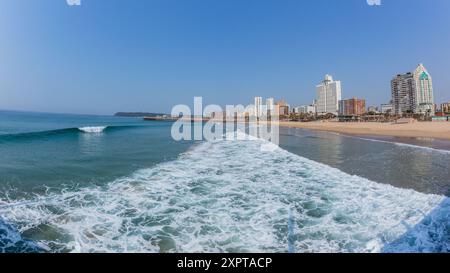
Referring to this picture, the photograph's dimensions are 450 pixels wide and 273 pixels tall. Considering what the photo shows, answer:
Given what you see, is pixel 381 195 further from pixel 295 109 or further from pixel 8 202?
pixel 295 109

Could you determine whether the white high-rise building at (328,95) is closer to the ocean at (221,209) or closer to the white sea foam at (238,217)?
the ocean at (221,209)

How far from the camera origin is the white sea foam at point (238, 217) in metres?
3.78

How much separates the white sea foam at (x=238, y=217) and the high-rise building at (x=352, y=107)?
412 ft

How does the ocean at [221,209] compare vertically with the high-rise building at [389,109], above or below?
below

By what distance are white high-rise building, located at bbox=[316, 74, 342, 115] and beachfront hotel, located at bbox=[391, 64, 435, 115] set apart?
96.4ft

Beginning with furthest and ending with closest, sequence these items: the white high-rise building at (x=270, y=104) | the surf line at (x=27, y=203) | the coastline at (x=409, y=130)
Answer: the white high-rise building at (x=270, y=104), the coastline at (x=409, y=130), the surf line at (x=27, y=203)

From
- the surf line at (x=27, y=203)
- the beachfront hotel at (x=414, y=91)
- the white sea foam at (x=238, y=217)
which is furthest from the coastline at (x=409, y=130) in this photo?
the beachfront hotel at (x=414, y=91)

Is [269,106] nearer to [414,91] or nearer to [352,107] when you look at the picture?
[352,107]

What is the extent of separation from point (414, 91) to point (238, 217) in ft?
413

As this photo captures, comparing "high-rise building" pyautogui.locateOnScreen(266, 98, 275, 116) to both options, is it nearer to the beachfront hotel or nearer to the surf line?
the beachfront hotel

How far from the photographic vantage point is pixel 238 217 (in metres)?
4.86

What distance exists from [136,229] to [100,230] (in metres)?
0.64

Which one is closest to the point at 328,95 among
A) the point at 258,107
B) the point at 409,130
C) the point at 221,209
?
the point at 258,107

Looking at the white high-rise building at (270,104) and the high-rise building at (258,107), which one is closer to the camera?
the high-rise building at (258,107)
